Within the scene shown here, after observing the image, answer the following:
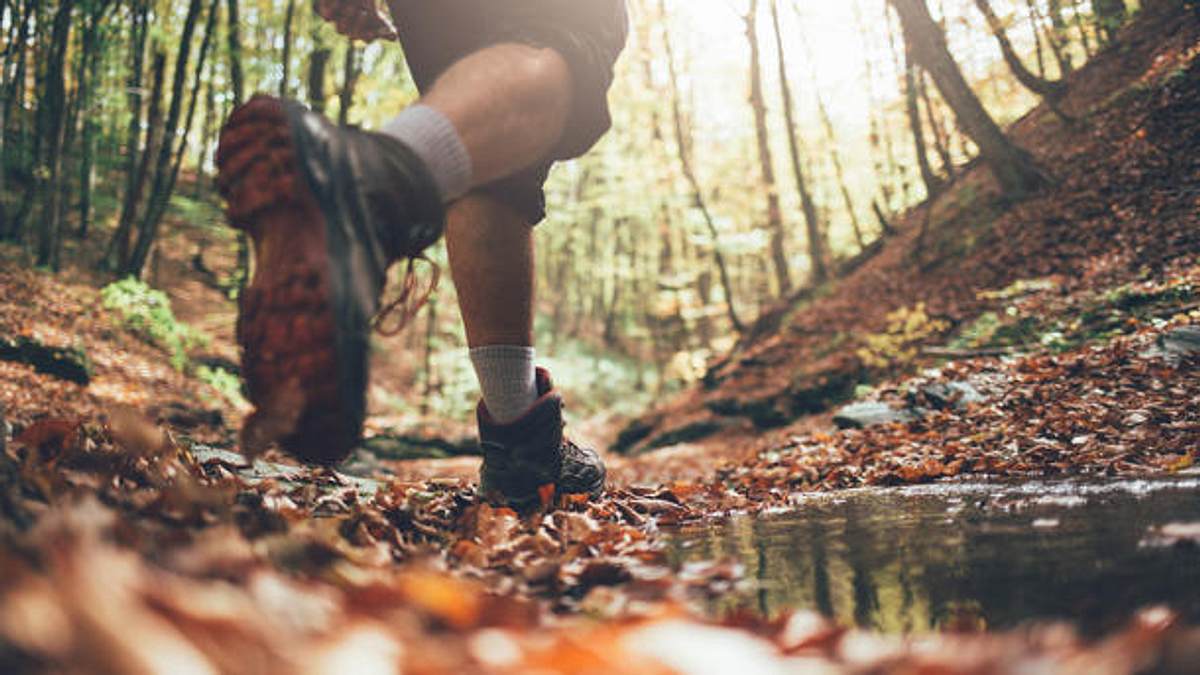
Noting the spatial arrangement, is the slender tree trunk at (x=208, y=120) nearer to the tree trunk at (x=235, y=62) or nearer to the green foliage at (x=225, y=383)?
the tree trunk at (x=235, y=62)

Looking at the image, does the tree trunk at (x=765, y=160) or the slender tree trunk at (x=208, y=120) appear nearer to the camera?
the tree trunk at (x=765, y=160)

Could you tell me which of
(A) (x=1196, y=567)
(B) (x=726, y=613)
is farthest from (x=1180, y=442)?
(B) (x=726, y=613)

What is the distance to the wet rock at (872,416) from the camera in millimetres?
4543

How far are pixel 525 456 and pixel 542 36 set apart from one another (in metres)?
1.08

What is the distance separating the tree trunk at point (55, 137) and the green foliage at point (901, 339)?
38.9 feet

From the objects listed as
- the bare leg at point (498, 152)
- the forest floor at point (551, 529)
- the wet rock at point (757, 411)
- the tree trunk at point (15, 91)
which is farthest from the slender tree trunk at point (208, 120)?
the bare leg at point (498, 152)

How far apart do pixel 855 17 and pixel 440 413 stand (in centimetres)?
1524

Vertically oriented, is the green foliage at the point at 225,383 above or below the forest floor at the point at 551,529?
above

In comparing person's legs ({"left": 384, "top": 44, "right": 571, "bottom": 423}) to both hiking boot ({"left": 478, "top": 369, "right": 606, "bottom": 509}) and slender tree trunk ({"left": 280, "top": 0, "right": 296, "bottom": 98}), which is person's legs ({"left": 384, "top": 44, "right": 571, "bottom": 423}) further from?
slender tree trunk ({"left": 280, "top": 0, "right": 296, "bottom": 98})

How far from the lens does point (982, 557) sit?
106 centimetres

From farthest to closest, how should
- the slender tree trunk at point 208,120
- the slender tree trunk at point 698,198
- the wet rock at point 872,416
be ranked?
the slender tree trunk at point 208,120
the slender tree trunk at point 698,198
the wet rock at point 872,416

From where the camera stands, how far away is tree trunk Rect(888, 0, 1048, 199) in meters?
8.95

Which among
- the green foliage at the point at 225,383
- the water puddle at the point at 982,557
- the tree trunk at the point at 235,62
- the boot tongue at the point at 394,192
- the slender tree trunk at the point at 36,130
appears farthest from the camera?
the slender tree trunk at the point at 36,130

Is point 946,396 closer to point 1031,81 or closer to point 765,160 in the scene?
point 1031,81
